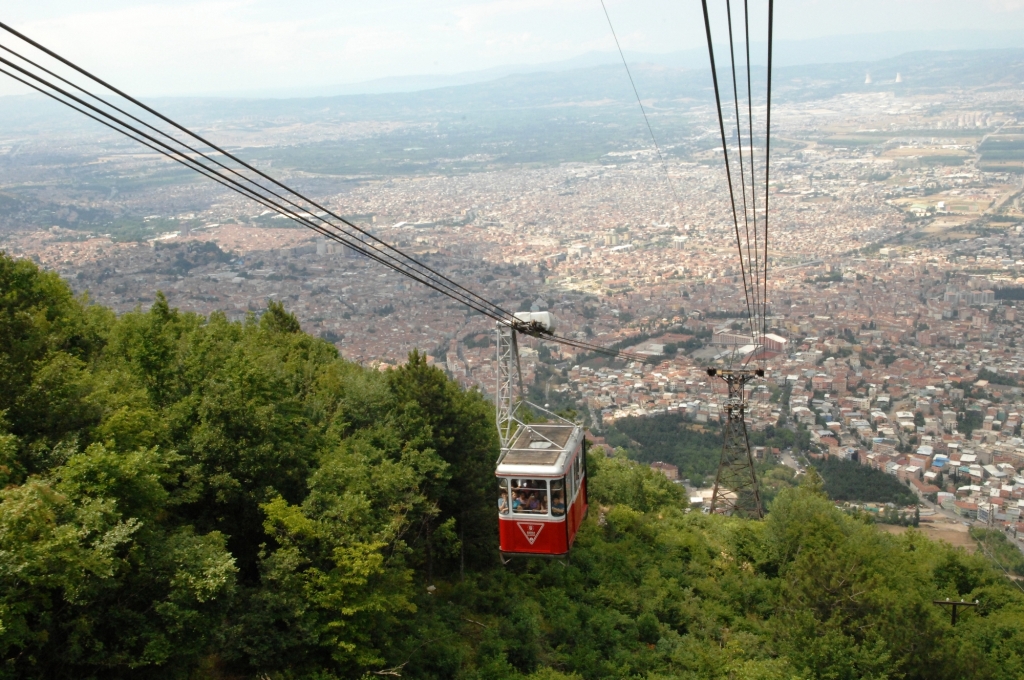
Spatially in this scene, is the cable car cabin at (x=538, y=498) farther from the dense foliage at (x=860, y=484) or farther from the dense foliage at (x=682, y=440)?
the dense foliage at (x=682, y=440)

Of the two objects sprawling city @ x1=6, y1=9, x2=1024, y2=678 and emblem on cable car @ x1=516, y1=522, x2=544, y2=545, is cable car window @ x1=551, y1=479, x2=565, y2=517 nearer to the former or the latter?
emblem on cable car @ x1=516, y1=522, x2=544, y2=545

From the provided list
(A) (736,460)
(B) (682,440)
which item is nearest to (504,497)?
(A) (736,460)

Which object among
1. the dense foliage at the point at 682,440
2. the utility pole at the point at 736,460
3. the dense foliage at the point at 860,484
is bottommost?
the dense foliage at the point at 860,484

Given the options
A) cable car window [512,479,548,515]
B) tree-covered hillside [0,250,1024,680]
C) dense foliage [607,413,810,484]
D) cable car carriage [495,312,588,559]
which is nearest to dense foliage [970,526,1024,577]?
tree-covered hillside [0,250,1024,680]

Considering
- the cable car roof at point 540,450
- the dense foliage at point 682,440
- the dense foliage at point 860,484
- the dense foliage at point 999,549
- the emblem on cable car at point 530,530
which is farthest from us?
the dense foliage at point 682,440

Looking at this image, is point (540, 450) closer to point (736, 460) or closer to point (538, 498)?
point (538, 498)

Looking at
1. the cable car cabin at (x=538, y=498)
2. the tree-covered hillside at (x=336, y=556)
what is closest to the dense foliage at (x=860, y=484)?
the tree-covered hillside at (x=336, y=556)
